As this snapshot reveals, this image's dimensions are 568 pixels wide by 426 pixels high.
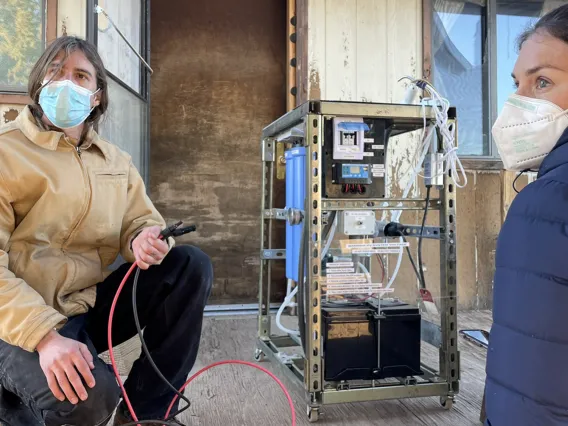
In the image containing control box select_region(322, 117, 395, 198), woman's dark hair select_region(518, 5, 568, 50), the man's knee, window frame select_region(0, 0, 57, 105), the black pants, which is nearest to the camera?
woman's dark hair select_region(518, 5, 568, 50)

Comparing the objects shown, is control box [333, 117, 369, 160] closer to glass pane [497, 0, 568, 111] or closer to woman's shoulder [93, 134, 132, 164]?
woman's shoulder [93, 134, 132, 164]

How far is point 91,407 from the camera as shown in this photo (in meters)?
0.95

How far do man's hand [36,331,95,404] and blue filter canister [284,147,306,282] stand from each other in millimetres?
904

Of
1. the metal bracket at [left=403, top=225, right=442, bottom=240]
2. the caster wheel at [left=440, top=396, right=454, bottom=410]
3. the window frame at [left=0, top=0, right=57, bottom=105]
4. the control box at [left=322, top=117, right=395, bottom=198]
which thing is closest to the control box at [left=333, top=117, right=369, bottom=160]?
the control box at [left=322, top=117, right=395, bottom=198]

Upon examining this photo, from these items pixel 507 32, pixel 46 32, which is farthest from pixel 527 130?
pixel 507 32

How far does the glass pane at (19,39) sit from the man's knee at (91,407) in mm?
1449

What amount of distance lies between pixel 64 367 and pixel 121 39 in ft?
5.89

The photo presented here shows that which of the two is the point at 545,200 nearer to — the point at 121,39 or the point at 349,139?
the point at 349,139

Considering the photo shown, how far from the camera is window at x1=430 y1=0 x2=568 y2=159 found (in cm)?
298

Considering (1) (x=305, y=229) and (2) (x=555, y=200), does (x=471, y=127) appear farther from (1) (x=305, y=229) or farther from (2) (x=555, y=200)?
→ (2) (x=555, y=200)

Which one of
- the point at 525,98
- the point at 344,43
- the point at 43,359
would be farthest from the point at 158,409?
the point at 344,43

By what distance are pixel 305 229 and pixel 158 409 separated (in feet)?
2.22

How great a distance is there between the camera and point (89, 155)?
4.05ft

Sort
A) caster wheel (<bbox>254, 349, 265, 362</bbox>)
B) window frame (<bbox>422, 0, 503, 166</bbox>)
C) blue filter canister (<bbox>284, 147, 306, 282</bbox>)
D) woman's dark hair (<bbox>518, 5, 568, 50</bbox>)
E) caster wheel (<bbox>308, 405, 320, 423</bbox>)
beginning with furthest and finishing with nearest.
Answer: window frame (<bbox>422, 0, 503, 166</bbox>), caster wheel (<bbox>254, 349, 265, 362</bbox>), blue filter canister (<bbox>284, 147, 306, 282</bbox>), caster wheel (<bbox>308, 405, 320, 423</bbox>), woman's dark hair (<bbox>518, 5, 568, 50</bbox>)
